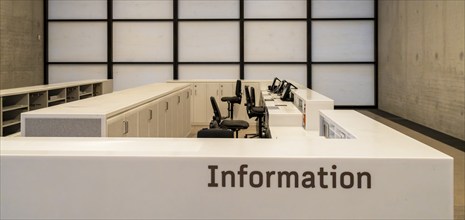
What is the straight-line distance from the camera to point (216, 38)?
12.8 meters

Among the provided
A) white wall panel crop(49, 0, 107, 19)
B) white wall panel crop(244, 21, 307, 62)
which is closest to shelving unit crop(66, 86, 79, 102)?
Answer: white wall panel crop(49, 0, 107, 19)

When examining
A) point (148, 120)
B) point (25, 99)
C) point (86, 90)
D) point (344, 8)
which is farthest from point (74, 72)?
point (148, 120)

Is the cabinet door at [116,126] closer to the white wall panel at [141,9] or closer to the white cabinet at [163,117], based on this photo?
the white cabinet at [163,117]

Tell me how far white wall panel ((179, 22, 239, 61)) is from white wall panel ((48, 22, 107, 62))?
223 cm

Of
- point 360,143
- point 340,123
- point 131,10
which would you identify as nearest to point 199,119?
point 131,10

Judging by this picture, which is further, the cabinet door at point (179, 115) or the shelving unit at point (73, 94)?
the shelving unit at point (73, 94)

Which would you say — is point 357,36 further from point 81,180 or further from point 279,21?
point 81,180

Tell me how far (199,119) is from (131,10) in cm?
470

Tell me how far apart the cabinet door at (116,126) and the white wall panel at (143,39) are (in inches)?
378

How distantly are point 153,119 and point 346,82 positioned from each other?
898 cm

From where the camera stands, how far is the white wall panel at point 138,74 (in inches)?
508

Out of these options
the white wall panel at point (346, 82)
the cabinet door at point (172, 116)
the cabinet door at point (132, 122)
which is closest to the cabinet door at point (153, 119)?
the cabinet door at point (132, 122)

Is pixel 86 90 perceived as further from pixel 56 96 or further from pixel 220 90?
pixel 220 90

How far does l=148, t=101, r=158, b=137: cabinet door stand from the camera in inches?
180
